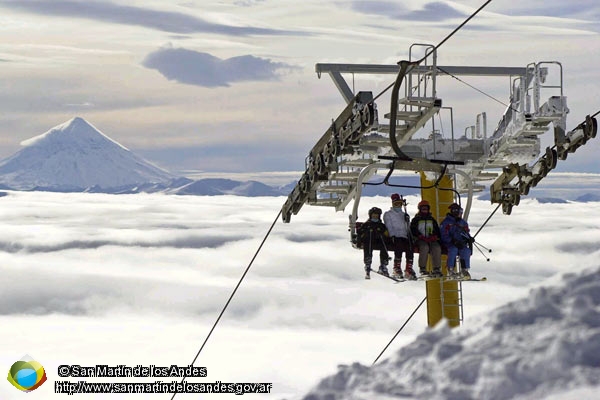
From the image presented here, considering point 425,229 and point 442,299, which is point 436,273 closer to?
point 425,229

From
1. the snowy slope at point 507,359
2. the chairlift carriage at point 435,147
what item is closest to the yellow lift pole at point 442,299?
the chairlift carriage at point 435,147

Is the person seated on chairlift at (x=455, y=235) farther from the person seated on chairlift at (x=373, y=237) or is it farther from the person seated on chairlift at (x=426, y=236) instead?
the person seated on chairlift at (x=373, y=237)

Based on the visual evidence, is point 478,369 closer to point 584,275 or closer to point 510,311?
point 510,311

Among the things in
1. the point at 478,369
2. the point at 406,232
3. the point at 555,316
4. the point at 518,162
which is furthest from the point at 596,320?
the point at 518,162

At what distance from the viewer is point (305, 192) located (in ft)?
93.6

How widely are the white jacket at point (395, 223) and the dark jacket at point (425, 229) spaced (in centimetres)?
26

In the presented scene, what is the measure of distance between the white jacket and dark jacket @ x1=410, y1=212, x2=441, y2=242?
0.26m

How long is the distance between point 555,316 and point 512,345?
90 cm

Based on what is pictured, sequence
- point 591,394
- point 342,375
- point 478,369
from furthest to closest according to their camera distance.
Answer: point 342,375
point 478,369
point 591,394

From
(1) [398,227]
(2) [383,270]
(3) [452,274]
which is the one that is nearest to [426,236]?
(1) [398,227]

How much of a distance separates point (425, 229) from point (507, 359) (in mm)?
10142

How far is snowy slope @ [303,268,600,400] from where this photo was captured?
42.6 feet

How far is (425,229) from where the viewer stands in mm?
23641

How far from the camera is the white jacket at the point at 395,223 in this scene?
2352 cm
